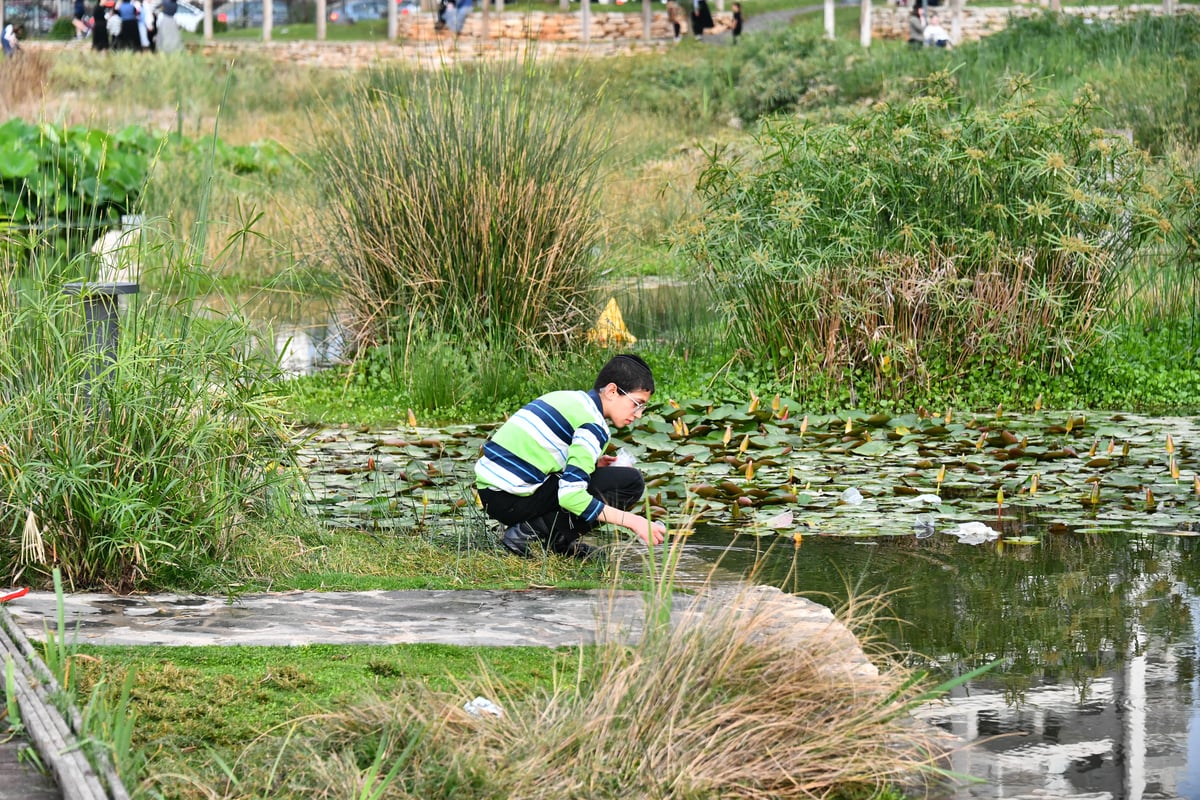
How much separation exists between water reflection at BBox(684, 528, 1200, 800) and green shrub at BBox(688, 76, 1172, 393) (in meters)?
2.38

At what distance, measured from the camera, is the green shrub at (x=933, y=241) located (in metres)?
7.96

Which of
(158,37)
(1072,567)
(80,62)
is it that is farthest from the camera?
(158,37)

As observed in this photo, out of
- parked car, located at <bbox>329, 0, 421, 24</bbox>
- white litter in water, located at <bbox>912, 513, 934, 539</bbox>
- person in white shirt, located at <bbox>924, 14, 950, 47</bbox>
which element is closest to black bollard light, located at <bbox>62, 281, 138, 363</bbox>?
white litter in water, located at <bbox>912, 513, 934, 539</bbox>

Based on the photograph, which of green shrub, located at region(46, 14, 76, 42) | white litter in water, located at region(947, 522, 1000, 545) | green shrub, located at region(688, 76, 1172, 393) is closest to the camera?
white litter in water, located at region(947, 522, 1000, 545)

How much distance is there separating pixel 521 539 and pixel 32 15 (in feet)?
131

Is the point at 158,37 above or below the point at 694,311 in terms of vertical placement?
above

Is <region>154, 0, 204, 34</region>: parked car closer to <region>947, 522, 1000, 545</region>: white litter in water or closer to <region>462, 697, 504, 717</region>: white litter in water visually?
<region>947, 522, 1000, 545</region>: white litter in water

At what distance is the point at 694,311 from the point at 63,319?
5.11m

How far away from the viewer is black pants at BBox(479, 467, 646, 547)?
533 centimetres

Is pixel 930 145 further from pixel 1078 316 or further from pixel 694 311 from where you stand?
pixel 694 311

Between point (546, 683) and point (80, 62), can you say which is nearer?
point (546, 683)

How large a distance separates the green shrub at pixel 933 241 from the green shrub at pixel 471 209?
2.81ft

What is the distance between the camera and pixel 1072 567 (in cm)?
547

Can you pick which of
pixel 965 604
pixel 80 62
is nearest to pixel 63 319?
pixel 965 604
